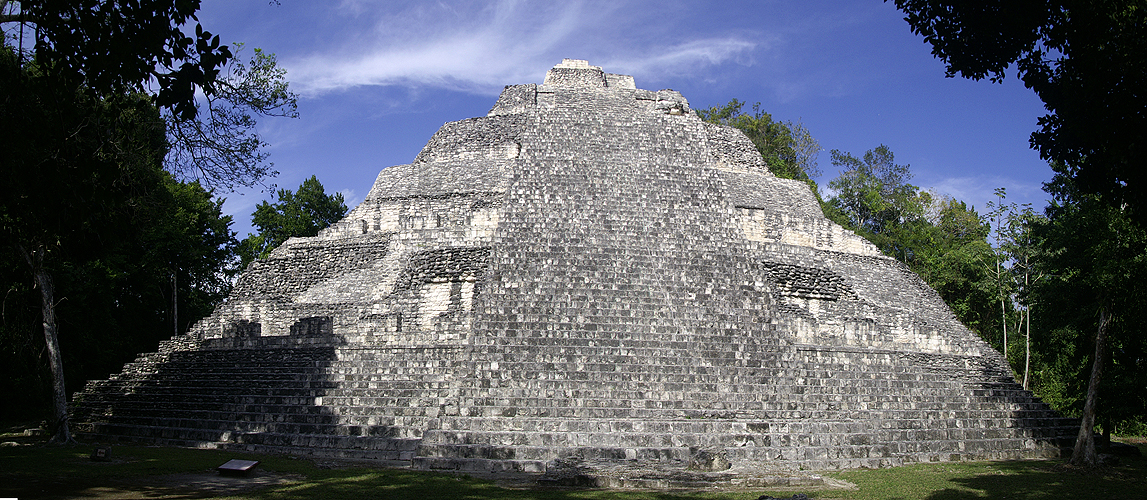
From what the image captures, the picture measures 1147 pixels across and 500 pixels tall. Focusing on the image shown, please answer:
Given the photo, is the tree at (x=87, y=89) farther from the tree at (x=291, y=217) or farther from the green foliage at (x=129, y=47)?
the tree at (x=291, y=217)

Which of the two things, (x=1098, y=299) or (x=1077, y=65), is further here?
(x=1098, y=299)

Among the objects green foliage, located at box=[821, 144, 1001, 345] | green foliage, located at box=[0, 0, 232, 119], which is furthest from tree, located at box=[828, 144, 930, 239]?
green foliage, located at box=[0, 0, 232, 119]

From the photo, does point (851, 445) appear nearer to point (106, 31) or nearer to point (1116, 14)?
point (1116, 14)

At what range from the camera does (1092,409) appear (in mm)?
10008

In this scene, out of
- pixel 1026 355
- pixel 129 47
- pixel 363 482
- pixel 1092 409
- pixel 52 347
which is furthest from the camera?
pixel 1026 355

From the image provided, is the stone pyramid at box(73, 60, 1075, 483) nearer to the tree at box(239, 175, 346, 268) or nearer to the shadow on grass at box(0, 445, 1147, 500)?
the shadow on grass at box(0, 445, 1147, 500)

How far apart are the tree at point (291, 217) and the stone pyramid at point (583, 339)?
938 centimetres

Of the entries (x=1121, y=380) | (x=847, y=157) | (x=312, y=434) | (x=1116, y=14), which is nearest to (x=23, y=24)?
(x=312, y=434)

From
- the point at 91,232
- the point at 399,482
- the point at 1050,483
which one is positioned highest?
the point at 91,232

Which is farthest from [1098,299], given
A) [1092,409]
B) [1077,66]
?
[1077,66]

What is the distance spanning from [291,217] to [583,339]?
59.8 ft

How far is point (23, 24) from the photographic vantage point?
6.18m

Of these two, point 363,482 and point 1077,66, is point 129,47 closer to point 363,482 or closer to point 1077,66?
point 363,482

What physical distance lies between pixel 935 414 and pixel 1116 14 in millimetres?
6819
